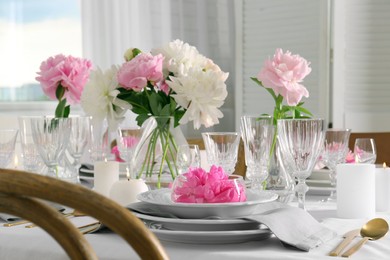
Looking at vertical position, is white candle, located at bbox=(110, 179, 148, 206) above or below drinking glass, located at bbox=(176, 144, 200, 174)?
below

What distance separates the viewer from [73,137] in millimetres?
1659

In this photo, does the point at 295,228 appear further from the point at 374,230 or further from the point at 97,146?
the point at 97,146

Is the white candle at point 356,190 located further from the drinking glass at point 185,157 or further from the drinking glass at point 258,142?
the drinking glass at point 185,157

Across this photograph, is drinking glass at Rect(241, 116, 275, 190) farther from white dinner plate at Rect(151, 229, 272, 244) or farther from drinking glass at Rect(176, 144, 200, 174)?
white dinner plate at Rect(151, 229, 272, 244)

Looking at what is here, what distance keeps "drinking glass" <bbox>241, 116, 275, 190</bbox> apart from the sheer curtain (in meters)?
2.20

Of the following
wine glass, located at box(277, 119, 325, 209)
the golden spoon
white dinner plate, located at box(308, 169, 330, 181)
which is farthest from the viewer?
white dinner plate, located at box(308, 169, 330, 181)

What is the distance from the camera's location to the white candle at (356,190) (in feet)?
4.57

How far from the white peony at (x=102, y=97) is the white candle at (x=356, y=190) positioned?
483 millimetres

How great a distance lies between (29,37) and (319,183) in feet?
6.92

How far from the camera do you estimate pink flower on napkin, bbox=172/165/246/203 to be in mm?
1231

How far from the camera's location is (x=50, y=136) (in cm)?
153

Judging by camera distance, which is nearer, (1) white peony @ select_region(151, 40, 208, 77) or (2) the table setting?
(2) the table setting

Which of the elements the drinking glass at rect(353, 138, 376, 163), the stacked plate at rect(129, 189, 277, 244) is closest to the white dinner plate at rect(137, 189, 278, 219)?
the stacked plate at rect(129, 189, 277, 244)

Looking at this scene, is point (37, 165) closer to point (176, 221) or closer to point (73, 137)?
point (73, 137)
